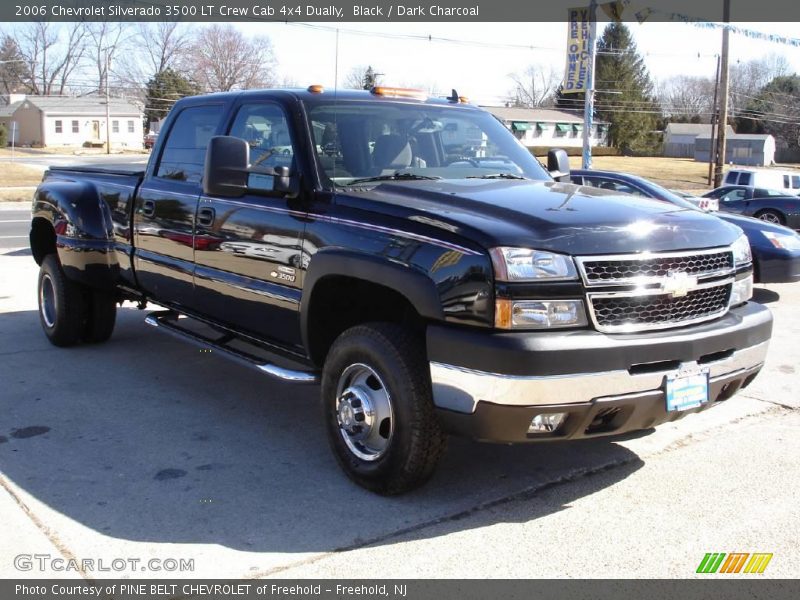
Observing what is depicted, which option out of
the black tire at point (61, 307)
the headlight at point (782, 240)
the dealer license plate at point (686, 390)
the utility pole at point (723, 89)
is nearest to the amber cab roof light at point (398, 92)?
the dealer license plate at point (686, 390)

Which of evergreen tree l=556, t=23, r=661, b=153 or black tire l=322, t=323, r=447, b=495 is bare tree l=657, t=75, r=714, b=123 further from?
black tire l=322, t=323, r=447, b=495

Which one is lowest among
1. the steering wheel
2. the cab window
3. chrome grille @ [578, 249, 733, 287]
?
chrome grille @ [578, 249, 733, 287]

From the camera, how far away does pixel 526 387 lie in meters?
3.52

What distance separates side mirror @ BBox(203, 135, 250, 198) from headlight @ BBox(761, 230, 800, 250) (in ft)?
24.8

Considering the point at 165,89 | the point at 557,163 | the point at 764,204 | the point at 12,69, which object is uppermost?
the point at 12,69

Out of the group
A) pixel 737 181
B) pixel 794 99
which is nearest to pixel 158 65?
pixel 737 181

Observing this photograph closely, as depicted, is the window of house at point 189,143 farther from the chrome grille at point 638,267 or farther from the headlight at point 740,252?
the headlight at point 740,252

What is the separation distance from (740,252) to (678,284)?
750mm

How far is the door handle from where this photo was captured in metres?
5.25

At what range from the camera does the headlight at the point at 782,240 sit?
10039 millimetres

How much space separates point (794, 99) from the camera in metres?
88.6

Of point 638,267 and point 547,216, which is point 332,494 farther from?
point 638,267

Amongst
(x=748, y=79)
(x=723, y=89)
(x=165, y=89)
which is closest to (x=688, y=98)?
(x=748, y=79)

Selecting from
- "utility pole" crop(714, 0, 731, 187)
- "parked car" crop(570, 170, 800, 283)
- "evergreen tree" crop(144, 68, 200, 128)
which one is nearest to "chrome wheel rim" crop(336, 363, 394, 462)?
"parked car" crop(570, 170, 800, 283)
